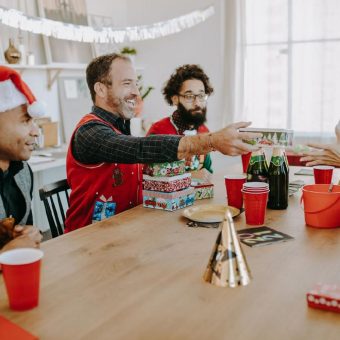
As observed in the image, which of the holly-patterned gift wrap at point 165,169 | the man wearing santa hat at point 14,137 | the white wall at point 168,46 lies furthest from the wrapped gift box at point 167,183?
the white wall at point 168,46

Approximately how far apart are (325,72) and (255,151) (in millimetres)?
2942

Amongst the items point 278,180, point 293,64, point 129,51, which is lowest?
point 278,180

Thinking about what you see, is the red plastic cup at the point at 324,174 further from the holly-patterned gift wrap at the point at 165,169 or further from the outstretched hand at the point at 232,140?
the holly-patterned gift wrap at the point at 165,169

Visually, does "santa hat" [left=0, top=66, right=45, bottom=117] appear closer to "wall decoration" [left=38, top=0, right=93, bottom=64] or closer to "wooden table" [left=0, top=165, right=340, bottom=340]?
"wooden table" [left=0, top=165, right=340, bottom=340]

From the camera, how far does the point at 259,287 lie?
1.08m

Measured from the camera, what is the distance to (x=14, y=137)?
5.50 ft

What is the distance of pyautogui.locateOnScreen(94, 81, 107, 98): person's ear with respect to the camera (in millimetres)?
2264

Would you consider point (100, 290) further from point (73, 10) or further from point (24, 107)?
point (73, 10)

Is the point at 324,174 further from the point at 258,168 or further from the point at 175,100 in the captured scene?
the point at 175,100

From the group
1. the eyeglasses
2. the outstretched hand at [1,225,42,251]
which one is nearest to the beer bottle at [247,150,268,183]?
the outstretched hand at [1,225,42,251]

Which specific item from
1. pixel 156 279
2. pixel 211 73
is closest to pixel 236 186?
pixel 156 279

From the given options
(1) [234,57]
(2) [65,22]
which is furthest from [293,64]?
(2) [65,22]

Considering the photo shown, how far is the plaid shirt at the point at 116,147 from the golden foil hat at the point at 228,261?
0.66 meters

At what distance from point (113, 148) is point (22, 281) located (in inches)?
35.3
